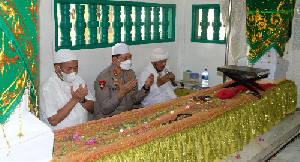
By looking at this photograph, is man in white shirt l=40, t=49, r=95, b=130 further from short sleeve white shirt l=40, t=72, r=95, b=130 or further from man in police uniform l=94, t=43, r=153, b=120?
man in police uniform l=94, t=43, r=153, b=120

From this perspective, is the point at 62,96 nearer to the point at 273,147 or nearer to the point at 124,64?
the point at 124,64

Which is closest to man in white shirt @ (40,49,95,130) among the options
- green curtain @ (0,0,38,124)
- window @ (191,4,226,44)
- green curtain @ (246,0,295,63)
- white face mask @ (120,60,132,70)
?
white face mask @ (120,60,132,70)

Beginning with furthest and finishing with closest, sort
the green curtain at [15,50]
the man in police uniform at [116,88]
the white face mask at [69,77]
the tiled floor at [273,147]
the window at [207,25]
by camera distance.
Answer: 1. the window at [207,25]
2. the tiled floor at [273,147]
3. the man in police uniform at [116,88]
4. the white face mask at [69,77]
5. the green curtain at [15,50]

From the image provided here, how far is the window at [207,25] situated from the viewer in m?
6.54

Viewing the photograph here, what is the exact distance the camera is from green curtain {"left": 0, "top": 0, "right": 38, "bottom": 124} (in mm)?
1795

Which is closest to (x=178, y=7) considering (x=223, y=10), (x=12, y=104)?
(x=223, y=10)

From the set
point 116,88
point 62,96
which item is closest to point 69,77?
point 62,96

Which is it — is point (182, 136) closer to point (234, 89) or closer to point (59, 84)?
point (59, 84)

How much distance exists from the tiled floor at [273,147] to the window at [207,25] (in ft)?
6.39

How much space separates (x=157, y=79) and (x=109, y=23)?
3.68ft

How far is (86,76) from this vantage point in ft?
15.9

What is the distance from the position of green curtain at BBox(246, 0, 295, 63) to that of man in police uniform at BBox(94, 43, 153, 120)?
186 centimetres

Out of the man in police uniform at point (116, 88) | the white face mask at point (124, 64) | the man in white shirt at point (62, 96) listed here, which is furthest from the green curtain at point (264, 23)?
the man in white shirt at point (62, 96)

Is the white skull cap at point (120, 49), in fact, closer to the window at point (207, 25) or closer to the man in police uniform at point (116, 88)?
the man in police uniform at point (116, 88)
